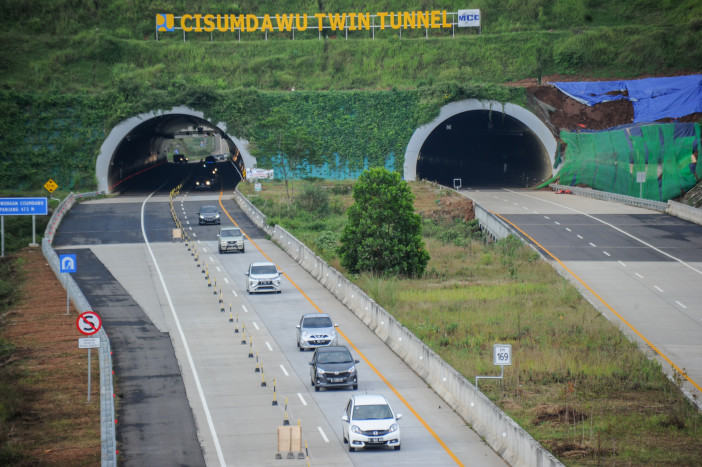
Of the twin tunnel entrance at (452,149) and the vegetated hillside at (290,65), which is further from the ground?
the vegetated hillside at (290,65)

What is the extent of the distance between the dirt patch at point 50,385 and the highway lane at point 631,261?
59.3 ft

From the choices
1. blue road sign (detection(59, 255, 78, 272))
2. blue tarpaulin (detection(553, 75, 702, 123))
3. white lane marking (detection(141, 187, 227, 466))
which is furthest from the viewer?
blue tarpaulin (detection(553, 75, 702, 123))

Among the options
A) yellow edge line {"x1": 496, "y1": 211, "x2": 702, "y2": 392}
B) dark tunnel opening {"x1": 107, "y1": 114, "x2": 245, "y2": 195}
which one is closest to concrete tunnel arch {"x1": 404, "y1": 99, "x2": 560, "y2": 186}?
dark tunnel opening {"x1": 107, "y1": 114, "x2": 245, "y2": 195}

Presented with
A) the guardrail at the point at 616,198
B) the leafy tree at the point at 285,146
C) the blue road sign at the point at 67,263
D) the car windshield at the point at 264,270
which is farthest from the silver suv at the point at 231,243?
the guardrail at the point at 616,198

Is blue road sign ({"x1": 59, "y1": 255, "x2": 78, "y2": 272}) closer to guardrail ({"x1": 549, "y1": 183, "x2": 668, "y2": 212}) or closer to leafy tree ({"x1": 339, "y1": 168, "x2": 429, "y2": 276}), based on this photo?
leafy tree ({"x1": 339, "y1": 168, "x2": 429, "y2": 276})

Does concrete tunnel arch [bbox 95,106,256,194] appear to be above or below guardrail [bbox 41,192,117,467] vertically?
above

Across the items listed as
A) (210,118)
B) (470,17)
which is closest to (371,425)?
(210,118)

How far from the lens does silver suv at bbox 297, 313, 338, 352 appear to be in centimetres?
3566

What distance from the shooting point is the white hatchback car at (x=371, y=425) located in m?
23.9

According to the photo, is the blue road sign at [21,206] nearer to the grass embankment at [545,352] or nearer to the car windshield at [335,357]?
the grass embankment at [545,352]

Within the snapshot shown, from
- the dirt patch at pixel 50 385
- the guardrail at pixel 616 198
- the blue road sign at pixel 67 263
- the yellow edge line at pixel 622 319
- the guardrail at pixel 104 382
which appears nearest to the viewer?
the guardrail at pixel 104 382

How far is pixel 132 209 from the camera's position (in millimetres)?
76625

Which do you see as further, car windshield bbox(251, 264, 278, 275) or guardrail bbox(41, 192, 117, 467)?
car windshield bbox(251, 264, 278, 275)

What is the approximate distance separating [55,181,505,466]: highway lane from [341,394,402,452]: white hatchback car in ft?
0.98
